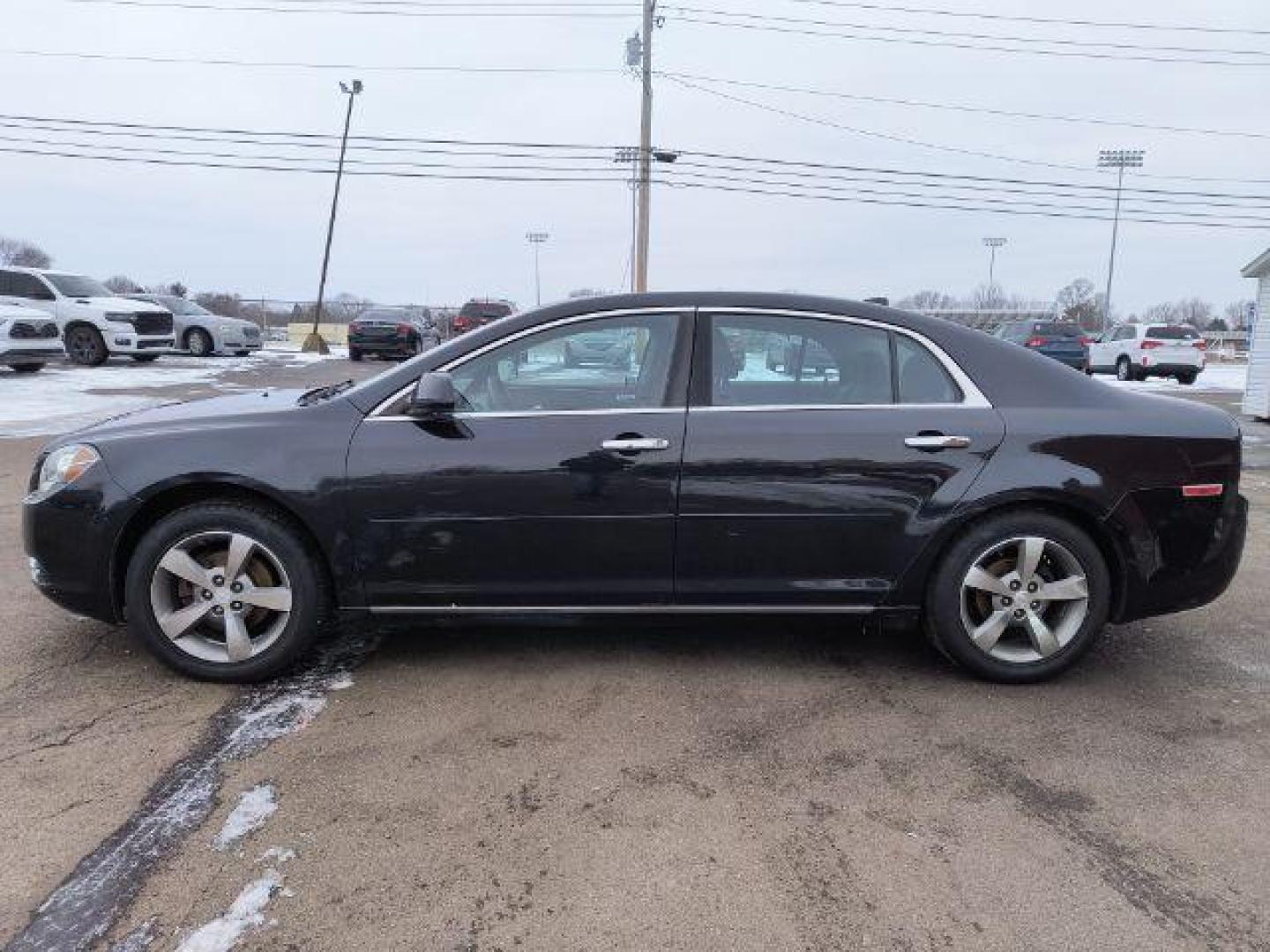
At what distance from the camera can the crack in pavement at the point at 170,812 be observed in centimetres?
234

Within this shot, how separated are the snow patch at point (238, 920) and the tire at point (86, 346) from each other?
20.1 m

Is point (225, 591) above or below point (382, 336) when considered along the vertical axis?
below

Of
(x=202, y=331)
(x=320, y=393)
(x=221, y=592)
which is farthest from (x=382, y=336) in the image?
(x=221, y=592)

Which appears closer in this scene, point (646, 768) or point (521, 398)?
point (646, 768)

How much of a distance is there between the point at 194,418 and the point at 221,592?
2.37ft

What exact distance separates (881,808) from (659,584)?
1208mm

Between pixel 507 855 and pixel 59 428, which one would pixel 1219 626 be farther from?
pixel 59 428

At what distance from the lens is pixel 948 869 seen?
2.62 meters

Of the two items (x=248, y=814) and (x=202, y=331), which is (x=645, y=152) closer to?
(x=202, y=331)

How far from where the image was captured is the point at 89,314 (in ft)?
63.5

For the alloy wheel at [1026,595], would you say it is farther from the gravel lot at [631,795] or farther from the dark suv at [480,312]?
the dark suv at [480,312]

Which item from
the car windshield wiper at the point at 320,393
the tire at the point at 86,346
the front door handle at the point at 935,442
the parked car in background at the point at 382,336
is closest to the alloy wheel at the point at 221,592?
the car windshield wiper at the point at 320,393

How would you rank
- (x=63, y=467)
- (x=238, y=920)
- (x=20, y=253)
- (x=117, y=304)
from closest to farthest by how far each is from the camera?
(x=238, y=920), (x=63, y=467), (x=117, y=304), (x=20, y=253)

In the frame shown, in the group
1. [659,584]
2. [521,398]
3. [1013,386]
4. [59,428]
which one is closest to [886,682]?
[659,584]
